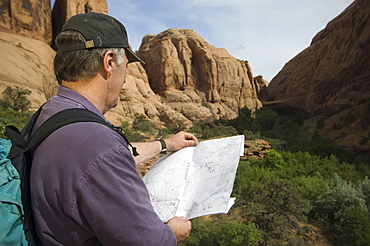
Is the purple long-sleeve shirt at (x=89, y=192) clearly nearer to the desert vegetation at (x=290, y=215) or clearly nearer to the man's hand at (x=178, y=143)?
the man's hand at (x=178, y=143)

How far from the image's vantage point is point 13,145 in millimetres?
849

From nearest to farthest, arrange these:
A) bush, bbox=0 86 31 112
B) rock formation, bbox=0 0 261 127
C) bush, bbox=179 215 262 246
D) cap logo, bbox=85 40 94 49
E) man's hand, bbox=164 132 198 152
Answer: cap logo, bbox=85 40 94 49
man's hand, bbox=164 132 198 152
bush, bbox=179 215 262 246
bush, bbox=0 86 31 112
rock formation, bbox=0 0 261 127

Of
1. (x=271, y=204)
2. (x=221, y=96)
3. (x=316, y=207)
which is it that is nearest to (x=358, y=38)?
(x=221, y=96)

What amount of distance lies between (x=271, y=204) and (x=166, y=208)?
7.43m

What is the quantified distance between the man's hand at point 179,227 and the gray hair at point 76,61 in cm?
66

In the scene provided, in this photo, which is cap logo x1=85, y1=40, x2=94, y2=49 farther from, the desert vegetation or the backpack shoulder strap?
the desert vegetation

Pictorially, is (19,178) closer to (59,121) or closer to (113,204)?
(59,121)

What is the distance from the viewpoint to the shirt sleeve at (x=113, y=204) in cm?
75

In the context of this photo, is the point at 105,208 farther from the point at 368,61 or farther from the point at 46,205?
the point at 368,61

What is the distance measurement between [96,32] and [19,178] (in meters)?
0.57

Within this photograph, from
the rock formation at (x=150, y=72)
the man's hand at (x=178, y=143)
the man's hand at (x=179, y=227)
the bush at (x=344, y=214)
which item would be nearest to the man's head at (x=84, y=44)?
the man's hand at (x=179, y=227)

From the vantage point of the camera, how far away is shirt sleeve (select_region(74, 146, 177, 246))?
75 centimetres

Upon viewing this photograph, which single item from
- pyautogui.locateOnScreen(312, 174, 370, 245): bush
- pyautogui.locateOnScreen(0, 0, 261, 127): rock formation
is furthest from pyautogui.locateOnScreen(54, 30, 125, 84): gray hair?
pyautogui.locateOnScreen(0, 0, 261, 127): rock formation

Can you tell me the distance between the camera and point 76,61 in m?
0.98
